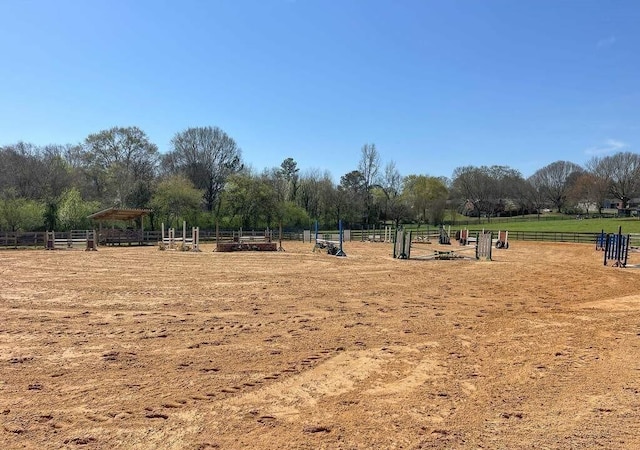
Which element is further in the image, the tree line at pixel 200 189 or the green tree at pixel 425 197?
the green tree at pixel 425 197

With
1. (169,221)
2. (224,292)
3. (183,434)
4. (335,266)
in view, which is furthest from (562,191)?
(183,434)

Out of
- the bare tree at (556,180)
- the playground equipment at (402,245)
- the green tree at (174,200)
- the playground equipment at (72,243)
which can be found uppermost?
the bare tree at (556,180)

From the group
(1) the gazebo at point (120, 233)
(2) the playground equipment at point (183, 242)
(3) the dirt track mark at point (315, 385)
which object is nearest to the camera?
(3) the dirt track mark at point (315, 385)

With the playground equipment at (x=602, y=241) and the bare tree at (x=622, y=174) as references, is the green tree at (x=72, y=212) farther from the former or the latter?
the bare tree at (x=622, y=174)

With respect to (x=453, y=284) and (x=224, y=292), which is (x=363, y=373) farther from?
(x=453, y=284)

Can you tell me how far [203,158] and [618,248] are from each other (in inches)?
1971

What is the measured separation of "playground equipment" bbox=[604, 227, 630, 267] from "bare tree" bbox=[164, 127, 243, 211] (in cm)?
4645

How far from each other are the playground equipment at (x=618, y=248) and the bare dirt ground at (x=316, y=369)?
10910mm

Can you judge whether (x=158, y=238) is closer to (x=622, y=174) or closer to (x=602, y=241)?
(x=602, y=241)

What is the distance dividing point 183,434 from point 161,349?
3169mm

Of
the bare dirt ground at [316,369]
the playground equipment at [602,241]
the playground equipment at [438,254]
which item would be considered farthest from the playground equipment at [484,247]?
the bare dirt ground at [316,369]

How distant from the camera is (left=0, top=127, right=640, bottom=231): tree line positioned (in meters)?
46.6

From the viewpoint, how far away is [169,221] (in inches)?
2090

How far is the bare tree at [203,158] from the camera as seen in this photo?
2368 inches
